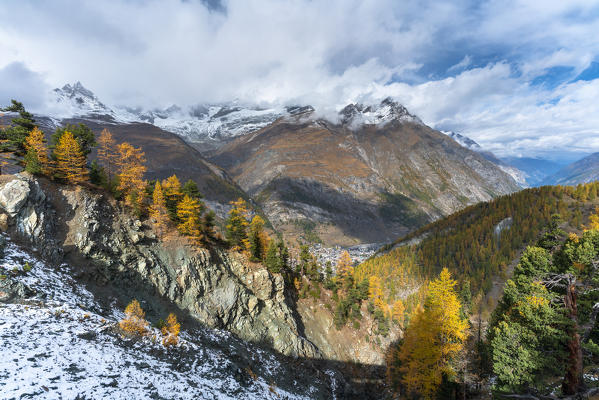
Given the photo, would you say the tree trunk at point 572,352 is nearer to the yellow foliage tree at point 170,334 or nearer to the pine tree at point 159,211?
the yellow foliage tree at point 170,334

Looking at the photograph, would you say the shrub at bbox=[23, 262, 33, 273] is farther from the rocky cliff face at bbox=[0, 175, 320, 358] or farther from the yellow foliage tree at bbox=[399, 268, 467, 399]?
the yellow foliage tree at bbox=[399, 268, 467, 399]

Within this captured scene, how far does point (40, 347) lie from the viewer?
1719 centimetres

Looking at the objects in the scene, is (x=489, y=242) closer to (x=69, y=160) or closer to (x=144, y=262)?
(x=144, y=262)

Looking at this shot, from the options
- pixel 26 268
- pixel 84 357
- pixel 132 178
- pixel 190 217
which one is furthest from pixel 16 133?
pixel 84 357

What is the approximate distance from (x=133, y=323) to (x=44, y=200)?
2108 centimetres

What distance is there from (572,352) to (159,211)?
48.3 metres

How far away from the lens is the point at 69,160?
111ft

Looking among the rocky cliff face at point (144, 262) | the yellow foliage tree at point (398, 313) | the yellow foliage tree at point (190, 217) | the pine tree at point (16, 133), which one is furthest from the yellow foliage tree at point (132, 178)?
the yellow foliage tree at point (398, 313)

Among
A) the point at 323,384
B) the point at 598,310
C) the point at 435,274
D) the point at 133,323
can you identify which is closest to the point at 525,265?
the point at 598,310

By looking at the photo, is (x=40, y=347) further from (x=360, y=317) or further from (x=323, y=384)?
(x=360, y=317)

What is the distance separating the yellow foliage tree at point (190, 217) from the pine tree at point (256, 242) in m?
10.6

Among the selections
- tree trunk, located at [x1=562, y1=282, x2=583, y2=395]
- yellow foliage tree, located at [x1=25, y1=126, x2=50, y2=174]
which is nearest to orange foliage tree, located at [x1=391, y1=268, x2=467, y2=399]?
tree trunk, located at [x1=562, y1=282, x2=583, y2=395]

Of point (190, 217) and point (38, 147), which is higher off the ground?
point (38, 147)

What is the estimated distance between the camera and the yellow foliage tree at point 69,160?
33312 millimetres
